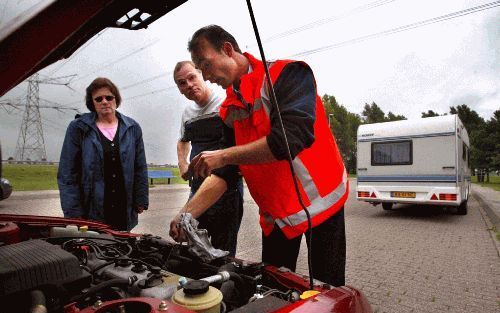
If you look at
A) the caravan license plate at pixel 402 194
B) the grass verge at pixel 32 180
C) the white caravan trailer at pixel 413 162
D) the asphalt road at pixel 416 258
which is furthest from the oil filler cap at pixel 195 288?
the grass verge at pixel 32 180

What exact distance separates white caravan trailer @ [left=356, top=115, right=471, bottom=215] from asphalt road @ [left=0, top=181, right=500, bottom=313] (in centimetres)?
70

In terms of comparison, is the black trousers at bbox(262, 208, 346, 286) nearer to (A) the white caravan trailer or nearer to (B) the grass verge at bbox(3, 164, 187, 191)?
(A) the white caravan trailer

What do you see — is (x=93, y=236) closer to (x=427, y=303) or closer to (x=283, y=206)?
(x=283, y=206)

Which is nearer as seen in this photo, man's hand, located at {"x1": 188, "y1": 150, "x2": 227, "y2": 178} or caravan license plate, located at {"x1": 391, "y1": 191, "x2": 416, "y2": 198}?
man's hand, located at {"x1": 188, "y1": 150, "x2": 227, "y2": 178}

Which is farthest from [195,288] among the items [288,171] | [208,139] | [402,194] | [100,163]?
[402,194]

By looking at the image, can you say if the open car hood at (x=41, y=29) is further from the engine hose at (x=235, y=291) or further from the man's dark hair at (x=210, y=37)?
the engine hose at (x=235, y=291)

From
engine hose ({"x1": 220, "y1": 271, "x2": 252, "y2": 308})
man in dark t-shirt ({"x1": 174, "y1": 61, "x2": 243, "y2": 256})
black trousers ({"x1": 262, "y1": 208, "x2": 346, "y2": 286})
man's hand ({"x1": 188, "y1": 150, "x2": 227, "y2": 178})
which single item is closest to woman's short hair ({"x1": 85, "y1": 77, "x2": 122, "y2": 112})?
man in dark t-shirt ({"x1": 174, "y1": 61, "x2": 243, "y2": 256})

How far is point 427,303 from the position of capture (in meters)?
3.72

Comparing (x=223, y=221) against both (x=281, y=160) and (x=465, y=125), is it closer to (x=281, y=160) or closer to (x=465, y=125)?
(x=281, y=160)

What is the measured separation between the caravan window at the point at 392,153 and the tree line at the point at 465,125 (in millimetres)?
28654

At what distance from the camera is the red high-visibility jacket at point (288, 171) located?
179cm

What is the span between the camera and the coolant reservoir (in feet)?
3.47

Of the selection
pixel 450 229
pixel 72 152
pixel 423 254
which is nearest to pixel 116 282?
pixel 72 152

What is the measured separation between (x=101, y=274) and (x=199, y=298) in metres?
0.63
